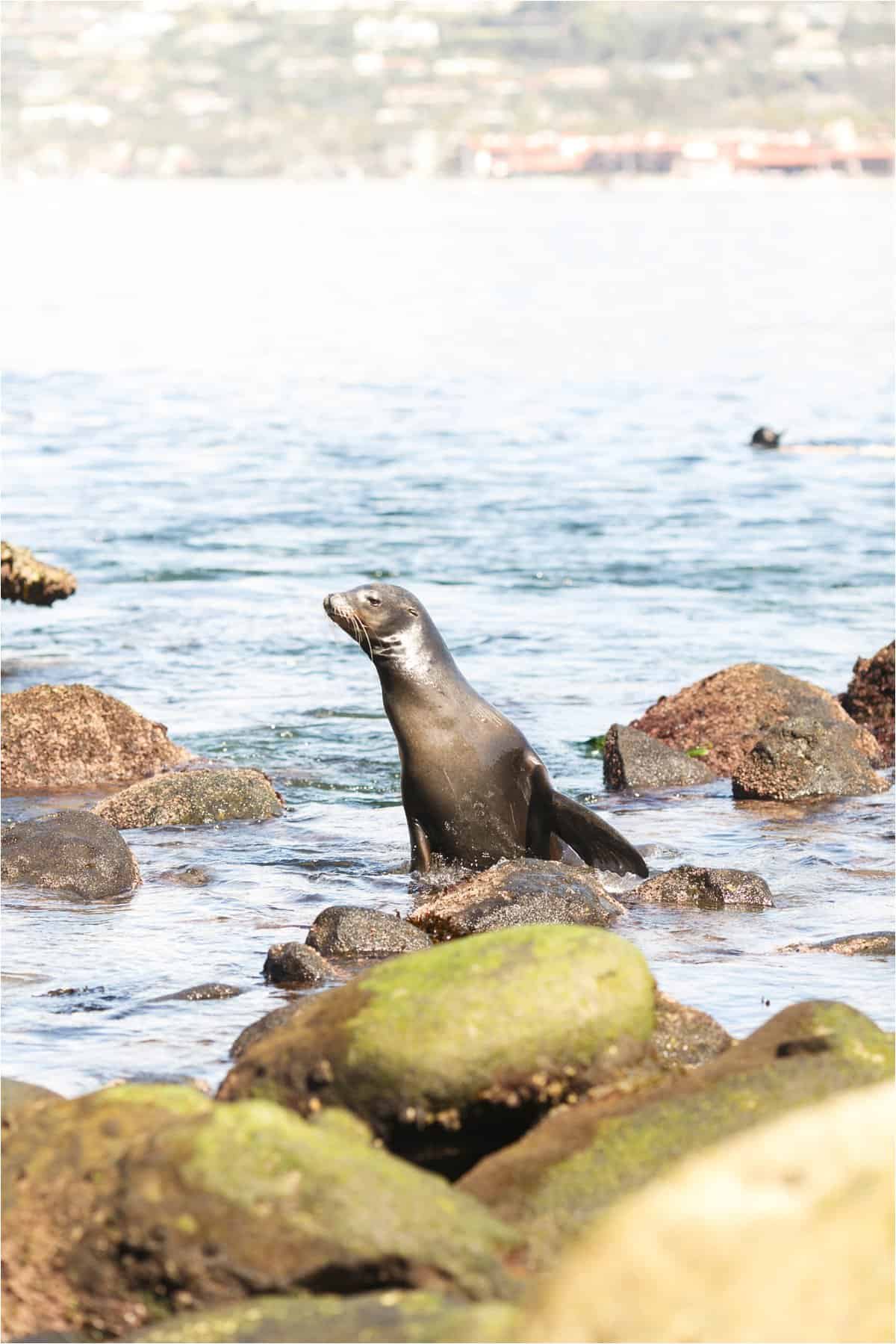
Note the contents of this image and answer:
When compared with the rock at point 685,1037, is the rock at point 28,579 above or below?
below

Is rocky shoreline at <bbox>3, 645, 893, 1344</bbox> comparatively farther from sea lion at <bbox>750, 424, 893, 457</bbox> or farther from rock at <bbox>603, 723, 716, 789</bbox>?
sea lion at <bbox>750, 424, 893, 457</bbox>

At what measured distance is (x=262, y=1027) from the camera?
7160mm

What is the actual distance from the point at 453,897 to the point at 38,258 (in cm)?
10716

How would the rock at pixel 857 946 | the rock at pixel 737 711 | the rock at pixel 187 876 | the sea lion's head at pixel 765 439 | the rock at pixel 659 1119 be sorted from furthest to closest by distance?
the sea lion's head at pixel 765 439, the rock at pixel 737 711, the rock at pixel 187 876, the rock at pixel 857 946, the rock at pixel 659 1119

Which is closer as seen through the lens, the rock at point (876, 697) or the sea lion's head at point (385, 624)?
the sea lion's head at point (385, 624)

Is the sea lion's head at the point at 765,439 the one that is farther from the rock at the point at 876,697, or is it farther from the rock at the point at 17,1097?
the rock at the point at 17,1097

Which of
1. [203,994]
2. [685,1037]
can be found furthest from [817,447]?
[685,1037]

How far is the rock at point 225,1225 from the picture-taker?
4.80 meters

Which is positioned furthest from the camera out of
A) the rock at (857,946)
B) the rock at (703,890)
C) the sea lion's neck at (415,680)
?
the sea lion's neck at (415,680)

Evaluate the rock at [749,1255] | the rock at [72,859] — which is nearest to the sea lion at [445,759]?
the rock at [72,859]

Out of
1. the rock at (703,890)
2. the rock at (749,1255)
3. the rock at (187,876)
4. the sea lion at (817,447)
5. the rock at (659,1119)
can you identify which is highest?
the rock at (749,1255)

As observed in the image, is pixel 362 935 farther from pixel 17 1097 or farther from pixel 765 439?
pixel 765 439

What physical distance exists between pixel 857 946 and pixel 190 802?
4.19 m

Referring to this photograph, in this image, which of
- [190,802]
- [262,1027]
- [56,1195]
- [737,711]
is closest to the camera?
[56,1195]
